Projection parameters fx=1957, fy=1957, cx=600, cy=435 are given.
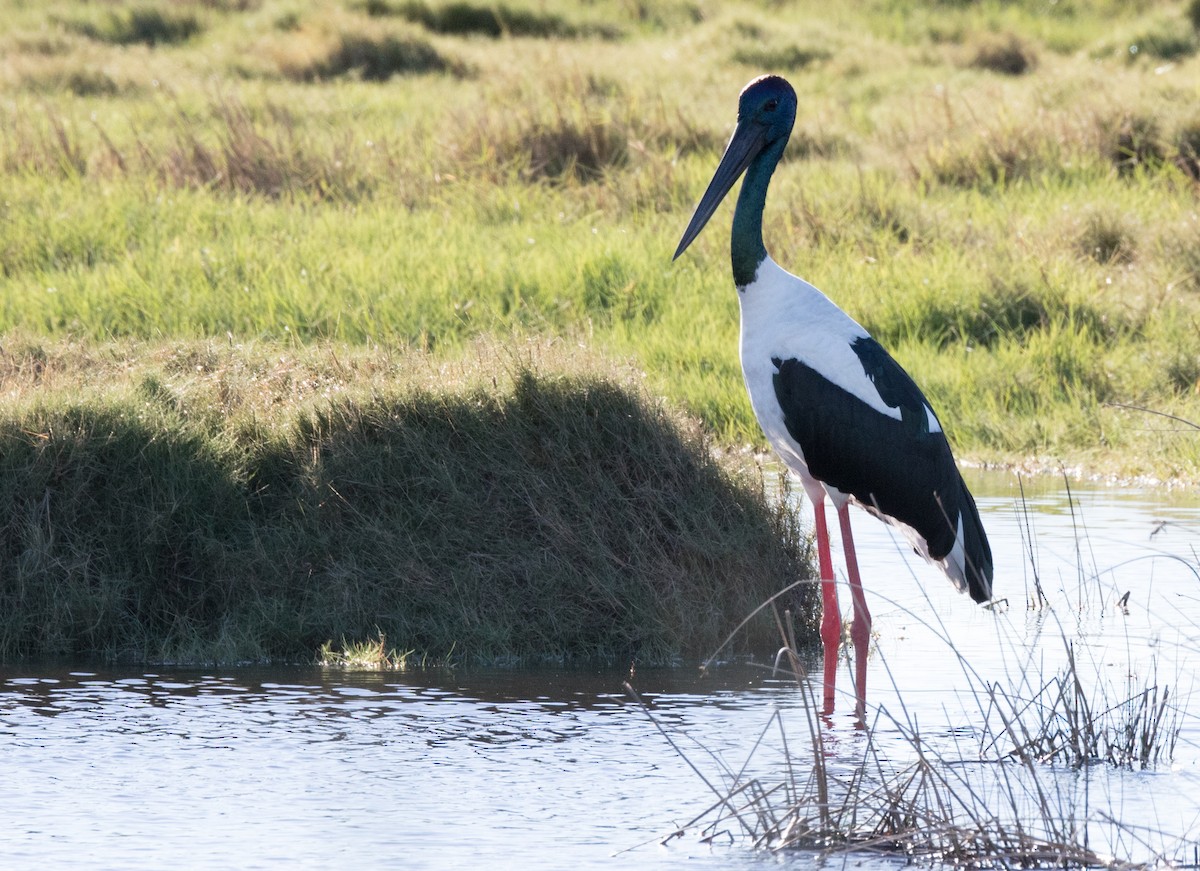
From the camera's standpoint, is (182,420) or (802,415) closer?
(802,415)

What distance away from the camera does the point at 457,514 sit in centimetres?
559

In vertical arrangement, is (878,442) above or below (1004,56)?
below

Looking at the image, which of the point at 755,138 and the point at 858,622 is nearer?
the point at 858,622

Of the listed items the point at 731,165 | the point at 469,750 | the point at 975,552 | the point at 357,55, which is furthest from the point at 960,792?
the point at 357,55

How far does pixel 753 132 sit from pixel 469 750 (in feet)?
7.86

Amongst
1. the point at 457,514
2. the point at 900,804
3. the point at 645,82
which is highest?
the point at 645,82

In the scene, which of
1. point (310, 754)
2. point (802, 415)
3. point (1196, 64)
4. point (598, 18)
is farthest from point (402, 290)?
point (598, 18)

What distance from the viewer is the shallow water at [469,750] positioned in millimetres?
3881

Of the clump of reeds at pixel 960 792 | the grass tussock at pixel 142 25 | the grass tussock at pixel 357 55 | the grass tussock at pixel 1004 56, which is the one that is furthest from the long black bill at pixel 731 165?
the grass tussock at pixel 142 25

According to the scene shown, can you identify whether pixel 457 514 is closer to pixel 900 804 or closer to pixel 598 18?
pixel 900 804

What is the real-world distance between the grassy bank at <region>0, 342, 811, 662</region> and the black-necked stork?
28cm

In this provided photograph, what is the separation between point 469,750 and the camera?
14.9 feet

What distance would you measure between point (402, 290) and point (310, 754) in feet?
16.4

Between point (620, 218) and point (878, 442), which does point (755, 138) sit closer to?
point (878, 442)
